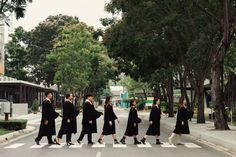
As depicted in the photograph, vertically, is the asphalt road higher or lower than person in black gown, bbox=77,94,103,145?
lower

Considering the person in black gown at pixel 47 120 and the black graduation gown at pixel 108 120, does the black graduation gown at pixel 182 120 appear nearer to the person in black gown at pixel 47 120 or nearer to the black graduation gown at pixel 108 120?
the black graduation gown at pixel 108 120

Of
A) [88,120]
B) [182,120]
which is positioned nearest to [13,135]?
[88,120]

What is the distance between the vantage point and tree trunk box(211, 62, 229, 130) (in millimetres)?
27266

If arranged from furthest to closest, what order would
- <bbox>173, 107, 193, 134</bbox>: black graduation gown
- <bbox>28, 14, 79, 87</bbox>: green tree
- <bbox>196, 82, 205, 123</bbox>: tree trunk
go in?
1. <bbox>28, 14, 79, 87</bbox>: green tree
2. <bbox>196, 82, 205, 123</bbox>: tree trunk
3. <bbox>173, 107, 193, 134</bbox>: black graduation gown

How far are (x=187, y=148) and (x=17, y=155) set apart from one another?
613 cm

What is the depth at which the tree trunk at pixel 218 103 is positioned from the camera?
27.3 meters

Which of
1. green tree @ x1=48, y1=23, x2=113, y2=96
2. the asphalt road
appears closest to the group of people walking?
the asphalt road

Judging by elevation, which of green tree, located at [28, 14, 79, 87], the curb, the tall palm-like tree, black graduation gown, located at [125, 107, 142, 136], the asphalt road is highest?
green tree, located at [28, 14, 79, 87]

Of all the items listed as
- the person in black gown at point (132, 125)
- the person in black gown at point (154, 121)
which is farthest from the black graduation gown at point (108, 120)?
the person in black gown at point (154, 121)

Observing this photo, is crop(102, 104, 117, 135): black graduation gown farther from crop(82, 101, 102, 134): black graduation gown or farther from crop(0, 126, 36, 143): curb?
crop(0, 126, 36, 143): curb

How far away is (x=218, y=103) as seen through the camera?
27500 millimetres

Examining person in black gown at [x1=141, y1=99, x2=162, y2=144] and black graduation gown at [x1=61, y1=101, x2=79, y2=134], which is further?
person in black gown at [x1=141, y1=99, x2=162, y2=144]

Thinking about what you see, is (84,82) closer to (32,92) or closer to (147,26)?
(32,92)

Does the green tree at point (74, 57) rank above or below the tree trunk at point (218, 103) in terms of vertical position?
above
